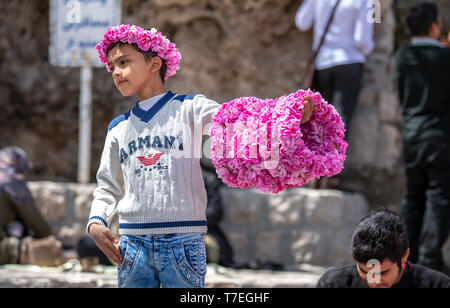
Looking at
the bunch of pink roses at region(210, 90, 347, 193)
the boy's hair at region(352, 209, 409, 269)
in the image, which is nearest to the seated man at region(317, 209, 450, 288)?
the boy's hair at region(352, 209, 409, 269)

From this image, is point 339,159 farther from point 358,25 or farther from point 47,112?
point 47,112

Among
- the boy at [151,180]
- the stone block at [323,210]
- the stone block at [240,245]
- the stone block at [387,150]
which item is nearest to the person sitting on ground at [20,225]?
the stone block at [240,245]

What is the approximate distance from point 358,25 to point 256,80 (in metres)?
1.29

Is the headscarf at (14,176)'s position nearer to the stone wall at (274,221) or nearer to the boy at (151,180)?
the stone wall at (274,221)

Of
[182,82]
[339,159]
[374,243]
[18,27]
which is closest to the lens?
[339,159]

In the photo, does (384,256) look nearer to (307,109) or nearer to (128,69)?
(307,109)

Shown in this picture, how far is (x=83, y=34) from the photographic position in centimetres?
504

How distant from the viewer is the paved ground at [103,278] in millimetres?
3367

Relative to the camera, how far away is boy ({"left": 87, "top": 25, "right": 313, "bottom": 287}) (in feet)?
6.85

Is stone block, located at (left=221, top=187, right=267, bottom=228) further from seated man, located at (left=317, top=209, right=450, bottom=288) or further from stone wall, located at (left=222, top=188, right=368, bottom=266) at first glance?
seated man, located at (left=317, top=209, right=450, bottom=288)

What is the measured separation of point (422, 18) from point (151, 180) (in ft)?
8.07

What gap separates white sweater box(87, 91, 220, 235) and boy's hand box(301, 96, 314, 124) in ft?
1.08
